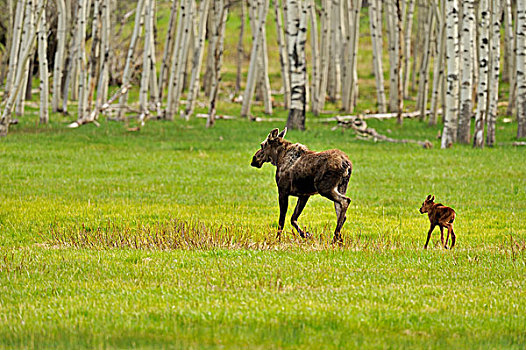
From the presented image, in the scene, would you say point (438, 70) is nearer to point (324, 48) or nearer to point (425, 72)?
point (425, 72)

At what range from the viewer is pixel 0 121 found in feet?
79.7

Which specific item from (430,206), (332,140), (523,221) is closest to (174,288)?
(430,206)

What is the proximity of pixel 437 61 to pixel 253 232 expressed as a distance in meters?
22.3

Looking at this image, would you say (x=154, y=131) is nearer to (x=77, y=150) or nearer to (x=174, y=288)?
(x=77, y=150)

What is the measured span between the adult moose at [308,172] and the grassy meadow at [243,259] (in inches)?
22.1

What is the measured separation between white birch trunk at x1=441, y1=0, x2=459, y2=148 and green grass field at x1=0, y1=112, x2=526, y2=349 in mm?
4135

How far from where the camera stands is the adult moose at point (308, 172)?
973 centimetres

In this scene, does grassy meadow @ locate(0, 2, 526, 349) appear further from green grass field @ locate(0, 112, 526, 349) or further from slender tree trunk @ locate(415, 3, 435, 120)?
slender tree trunk @ locate(415, 3, 435, 120)

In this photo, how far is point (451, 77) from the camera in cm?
2434

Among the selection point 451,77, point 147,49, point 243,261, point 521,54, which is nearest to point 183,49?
point 147,49

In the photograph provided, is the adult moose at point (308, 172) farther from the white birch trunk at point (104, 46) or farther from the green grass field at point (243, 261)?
the white birch trunk at point (104, 46)

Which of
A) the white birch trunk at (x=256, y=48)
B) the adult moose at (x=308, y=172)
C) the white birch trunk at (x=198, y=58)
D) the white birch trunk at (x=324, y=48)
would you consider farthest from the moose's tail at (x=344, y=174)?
the white birch trunk at (x=324, y=48)

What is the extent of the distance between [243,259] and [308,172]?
1.43 meters

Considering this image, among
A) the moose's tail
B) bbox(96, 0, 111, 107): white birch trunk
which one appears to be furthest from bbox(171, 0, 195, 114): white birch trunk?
the moose's tail
